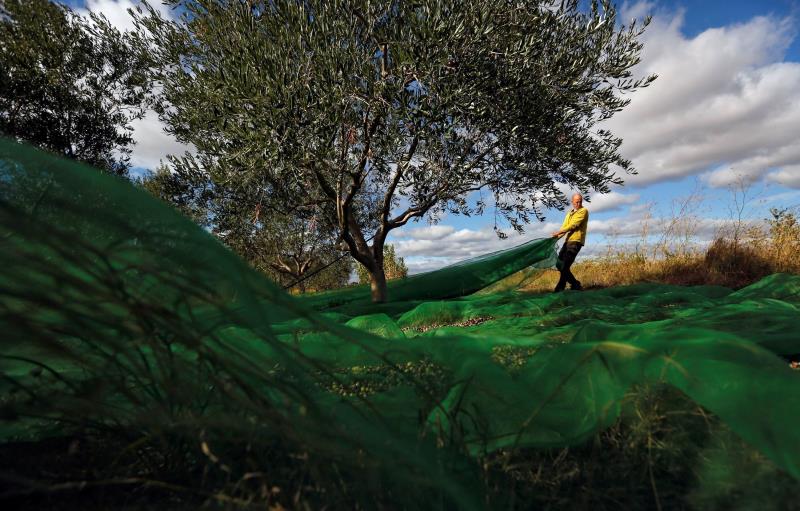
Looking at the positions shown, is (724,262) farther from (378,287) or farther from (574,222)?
(378,287)

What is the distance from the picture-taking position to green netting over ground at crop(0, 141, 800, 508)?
3.43 feet

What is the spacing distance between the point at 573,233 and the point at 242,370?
9.11 m

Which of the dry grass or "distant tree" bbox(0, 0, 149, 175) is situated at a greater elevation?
"distant tree" bbox(0, 0, 149, 175)

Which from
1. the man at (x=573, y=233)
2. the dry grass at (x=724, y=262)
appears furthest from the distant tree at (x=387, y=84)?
the dry grass at (x=724, y=262)

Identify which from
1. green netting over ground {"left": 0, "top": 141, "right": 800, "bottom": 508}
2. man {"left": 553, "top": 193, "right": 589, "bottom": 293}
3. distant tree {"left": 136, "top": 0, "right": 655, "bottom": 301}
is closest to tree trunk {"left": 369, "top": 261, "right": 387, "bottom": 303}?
distant tree {"left": 136, "top": 0, "right": 655, "bottom": 301}

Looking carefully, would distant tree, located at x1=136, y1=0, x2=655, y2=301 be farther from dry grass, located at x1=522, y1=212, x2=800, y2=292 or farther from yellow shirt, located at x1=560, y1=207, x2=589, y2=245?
dry grass, located at x1=522, y1=212, x2=800, y2=292

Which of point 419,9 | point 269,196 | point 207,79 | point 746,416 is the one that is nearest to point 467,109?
point 419,9

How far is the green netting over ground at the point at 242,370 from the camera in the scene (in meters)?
1.04

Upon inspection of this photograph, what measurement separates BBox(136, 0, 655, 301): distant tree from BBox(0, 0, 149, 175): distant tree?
4922mm

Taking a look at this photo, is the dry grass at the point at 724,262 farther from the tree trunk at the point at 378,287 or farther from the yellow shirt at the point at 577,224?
the tree trunk at the point at 378,287

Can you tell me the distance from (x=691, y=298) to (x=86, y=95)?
15082mm

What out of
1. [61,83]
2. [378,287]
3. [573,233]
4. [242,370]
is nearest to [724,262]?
[573,233]

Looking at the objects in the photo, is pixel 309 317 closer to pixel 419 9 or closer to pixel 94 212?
pixel 94 212

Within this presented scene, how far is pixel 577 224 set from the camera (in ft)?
29.1
